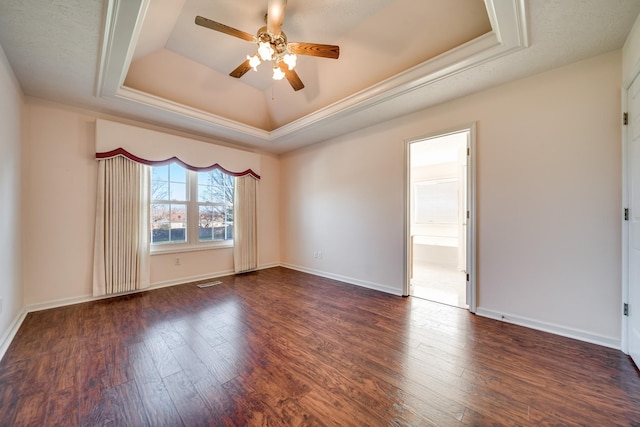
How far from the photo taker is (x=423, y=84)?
2551 mm

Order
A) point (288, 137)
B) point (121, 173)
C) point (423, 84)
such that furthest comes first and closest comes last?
1. point (288, 137)
2. point (121, 173)
3. point (423, 84)

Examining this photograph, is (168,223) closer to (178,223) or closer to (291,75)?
(178,223)

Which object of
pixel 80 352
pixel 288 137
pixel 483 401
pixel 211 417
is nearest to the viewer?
pixel 211 417

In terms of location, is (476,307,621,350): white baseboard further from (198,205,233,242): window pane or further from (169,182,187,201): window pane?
(169,182,187,201): window pane

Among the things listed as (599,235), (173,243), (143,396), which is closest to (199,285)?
(173,243)

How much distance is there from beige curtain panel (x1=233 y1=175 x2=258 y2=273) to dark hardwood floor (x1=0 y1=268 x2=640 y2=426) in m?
1.76

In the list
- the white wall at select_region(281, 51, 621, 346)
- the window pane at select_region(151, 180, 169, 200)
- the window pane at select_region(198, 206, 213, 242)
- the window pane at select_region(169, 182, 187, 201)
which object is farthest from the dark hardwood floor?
the window pane at select_region(169, 182, 187, 201)

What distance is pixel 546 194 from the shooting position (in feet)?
7.60

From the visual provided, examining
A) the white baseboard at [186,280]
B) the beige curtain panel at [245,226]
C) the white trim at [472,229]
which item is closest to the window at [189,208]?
the beige curtain panel at [245,226]

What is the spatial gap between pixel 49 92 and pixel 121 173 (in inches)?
41.6

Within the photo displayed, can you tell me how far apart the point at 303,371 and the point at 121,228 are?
316 centimetres

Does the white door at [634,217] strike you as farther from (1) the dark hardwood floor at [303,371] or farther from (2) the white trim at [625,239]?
(1) the dark hardwood floor at [303,371]

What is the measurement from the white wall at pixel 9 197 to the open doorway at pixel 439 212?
185 inches

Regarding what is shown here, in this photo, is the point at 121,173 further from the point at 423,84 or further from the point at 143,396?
the point at 423,84
